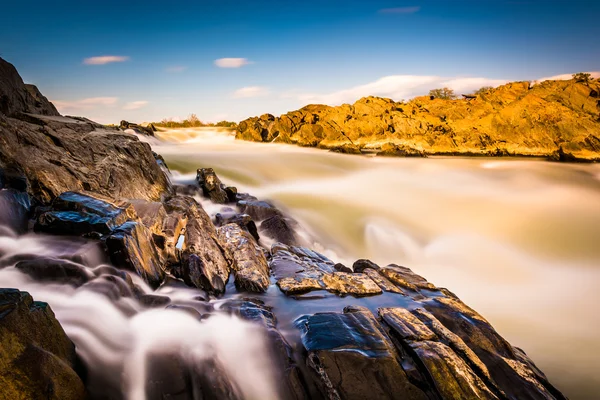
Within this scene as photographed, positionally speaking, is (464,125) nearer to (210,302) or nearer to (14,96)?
(210,302)

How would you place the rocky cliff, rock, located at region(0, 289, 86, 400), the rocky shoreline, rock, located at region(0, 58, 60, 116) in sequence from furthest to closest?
the rocky cliff, rock, located at region(0, 58, 60, 116), the rocky shoreline, rock, located at region(0, 289, 86, 400)

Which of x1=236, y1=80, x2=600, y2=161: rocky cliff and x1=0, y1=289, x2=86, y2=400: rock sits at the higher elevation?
x1=236, y1=80, x2=600, y2=161: rocky cliff

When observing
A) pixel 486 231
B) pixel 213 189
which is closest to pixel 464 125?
pixel 486 231

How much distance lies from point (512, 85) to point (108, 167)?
1624 inches

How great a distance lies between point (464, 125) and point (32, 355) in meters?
38.6

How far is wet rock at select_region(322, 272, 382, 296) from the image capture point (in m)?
5.36

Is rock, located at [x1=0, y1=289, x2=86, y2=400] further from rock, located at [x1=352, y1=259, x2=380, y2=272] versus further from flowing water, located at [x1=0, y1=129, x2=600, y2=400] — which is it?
rock, located at [x1=352, y1=259, x2=380, y2=272]

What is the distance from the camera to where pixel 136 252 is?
462 cm

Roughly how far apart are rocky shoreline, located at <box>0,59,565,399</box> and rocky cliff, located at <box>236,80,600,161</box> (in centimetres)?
2884

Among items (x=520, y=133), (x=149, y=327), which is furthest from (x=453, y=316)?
(x=520, y=133)

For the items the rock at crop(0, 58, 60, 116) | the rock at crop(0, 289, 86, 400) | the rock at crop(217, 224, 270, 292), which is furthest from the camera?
the rock at crop(0, 58, 60, 116)

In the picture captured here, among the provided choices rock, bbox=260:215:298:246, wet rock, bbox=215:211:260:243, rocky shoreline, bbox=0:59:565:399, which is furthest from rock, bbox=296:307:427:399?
rock, bbox=260:215:298:246

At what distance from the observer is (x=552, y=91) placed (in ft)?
100

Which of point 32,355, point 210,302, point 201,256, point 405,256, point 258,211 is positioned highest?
point 32,355
